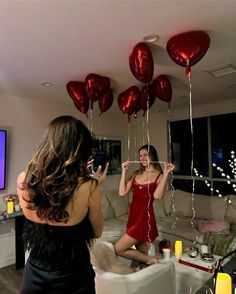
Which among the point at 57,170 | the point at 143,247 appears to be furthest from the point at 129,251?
the point at 57,170

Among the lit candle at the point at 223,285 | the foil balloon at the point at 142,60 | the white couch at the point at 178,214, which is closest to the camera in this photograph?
the lit candle at the point at 223,285

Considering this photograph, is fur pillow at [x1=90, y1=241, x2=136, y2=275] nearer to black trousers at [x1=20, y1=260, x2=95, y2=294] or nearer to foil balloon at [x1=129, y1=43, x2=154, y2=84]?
black trousers at [x1=20, y1=260, x2=95, y2=294]

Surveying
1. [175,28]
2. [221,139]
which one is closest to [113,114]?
[221,139]

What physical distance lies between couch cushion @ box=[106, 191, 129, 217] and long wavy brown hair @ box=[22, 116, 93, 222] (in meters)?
2.86

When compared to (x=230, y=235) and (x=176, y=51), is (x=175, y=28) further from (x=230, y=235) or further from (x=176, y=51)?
(x=230, y=235)

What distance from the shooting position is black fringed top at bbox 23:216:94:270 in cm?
104

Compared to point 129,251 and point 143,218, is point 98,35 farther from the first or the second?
point 129,251

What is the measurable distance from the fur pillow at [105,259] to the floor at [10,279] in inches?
50.5

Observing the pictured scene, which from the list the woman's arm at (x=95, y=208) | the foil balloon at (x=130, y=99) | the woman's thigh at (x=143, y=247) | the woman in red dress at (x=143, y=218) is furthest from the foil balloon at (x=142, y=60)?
the woman's thigh at (x=143, y=247)

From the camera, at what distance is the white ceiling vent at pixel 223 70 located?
216 centimetres

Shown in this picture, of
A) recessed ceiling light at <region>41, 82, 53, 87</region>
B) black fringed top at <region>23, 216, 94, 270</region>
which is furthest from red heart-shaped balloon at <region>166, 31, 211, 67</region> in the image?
recessed ceiling light at <region>41, 82, 53, 87</region>

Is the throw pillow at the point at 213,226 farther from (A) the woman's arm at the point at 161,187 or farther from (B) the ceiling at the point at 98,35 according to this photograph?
(B) the ceiling at the point at 98,35

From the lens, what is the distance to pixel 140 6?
1.26m

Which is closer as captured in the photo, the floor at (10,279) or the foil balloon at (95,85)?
the foil balloon at (95,85)
